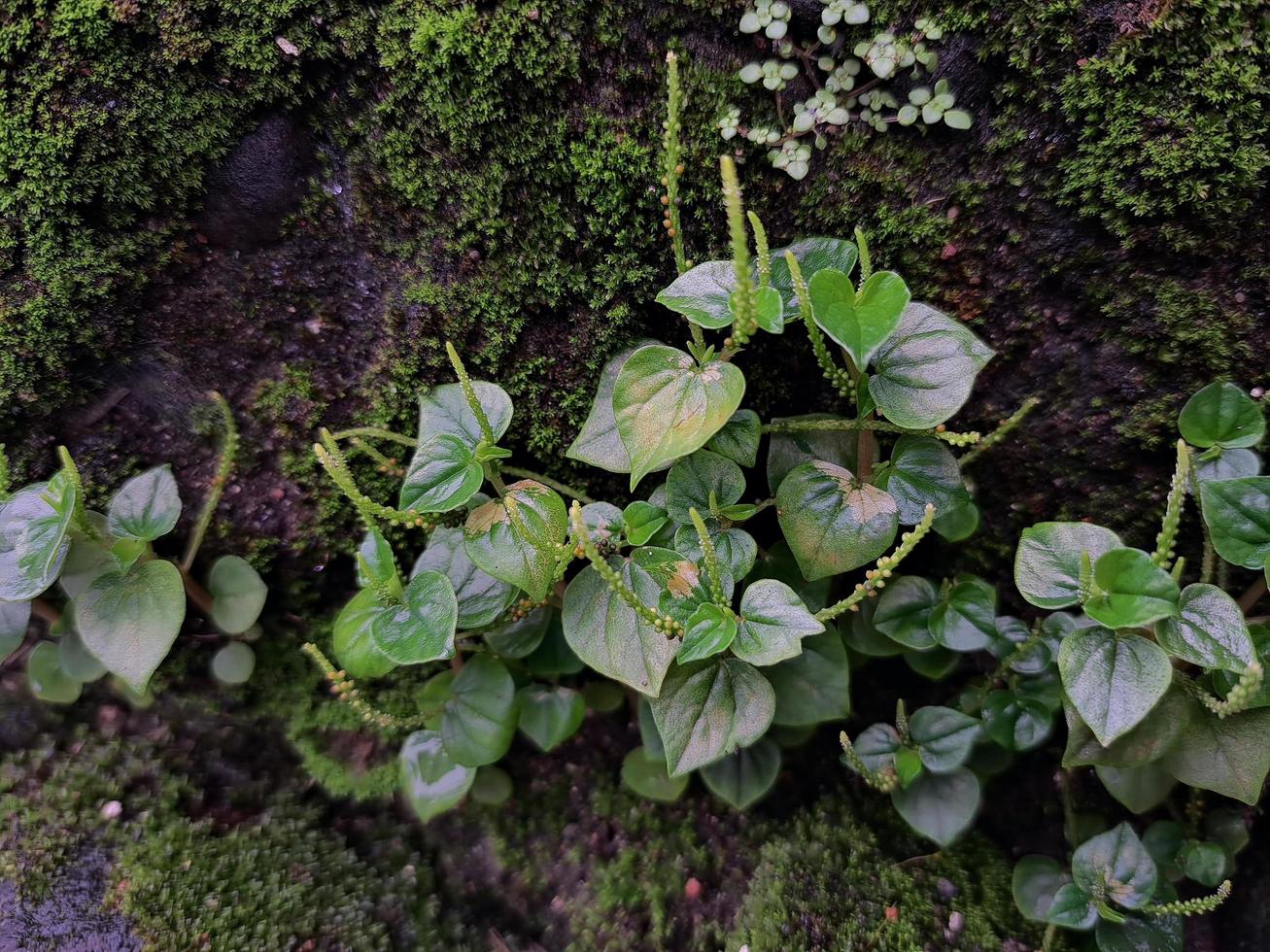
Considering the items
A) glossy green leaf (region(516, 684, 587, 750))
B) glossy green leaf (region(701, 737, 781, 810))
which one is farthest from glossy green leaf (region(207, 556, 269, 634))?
glossy green leaf (region(701, 737, 781, 810))

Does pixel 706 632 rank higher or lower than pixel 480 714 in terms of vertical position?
higher

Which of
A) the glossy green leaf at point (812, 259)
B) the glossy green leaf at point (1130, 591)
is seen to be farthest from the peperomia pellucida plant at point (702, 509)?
the glossy green leaf at point (1130, 591)

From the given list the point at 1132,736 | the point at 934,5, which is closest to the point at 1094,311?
the point at 934,5

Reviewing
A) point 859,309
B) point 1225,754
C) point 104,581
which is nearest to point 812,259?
point 859,309

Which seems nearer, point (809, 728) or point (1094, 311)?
point (1094, 311)

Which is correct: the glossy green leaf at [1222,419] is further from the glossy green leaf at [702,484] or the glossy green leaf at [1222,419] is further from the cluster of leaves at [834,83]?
the glossy green leaf at [702,484]

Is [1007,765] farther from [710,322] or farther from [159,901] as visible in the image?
[159,901]

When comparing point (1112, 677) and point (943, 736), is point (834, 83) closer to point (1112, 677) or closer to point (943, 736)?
point (1112, 677)
